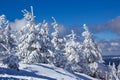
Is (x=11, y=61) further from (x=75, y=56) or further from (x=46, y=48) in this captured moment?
(x=75, y=56)

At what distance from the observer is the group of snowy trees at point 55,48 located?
56031 mm

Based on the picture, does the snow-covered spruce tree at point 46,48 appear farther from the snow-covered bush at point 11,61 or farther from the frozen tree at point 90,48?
the snow-covered bush at point 11,61

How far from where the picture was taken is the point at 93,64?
69.4m

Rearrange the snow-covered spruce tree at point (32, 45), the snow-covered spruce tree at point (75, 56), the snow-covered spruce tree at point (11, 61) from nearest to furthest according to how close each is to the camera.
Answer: the snow-covered spruce tree at point (11, 61) < the snow-covered spruce tree at point (32, 45) < the snow-covered spruce tree at point (75, 56)

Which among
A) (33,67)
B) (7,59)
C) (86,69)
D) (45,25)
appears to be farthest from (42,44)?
(7,59)

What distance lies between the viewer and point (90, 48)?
69.2m

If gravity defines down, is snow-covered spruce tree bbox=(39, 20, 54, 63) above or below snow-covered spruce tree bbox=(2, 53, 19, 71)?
above

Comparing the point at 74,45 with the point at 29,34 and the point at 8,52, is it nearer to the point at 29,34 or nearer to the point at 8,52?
the point at 29,34

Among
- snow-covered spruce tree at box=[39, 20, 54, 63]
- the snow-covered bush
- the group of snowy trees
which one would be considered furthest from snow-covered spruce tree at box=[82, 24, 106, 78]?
the snow-covered bush

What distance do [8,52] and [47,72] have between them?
6.18 metres

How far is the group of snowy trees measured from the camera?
5603 centimetres

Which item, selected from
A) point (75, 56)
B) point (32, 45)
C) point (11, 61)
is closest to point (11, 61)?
point (11, 61)

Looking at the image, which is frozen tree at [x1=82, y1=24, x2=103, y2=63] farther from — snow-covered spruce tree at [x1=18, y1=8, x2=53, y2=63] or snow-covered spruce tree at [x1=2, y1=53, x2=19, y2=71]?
snow-covered spruce tree at [x1=2, y1=53, x2=19, y2=71]

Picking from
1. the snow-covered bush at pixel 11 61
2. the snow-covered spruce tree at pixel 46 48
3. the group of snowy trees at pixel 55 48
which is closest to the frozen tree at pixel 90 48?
the group of snowy trees at pixel 55 48
